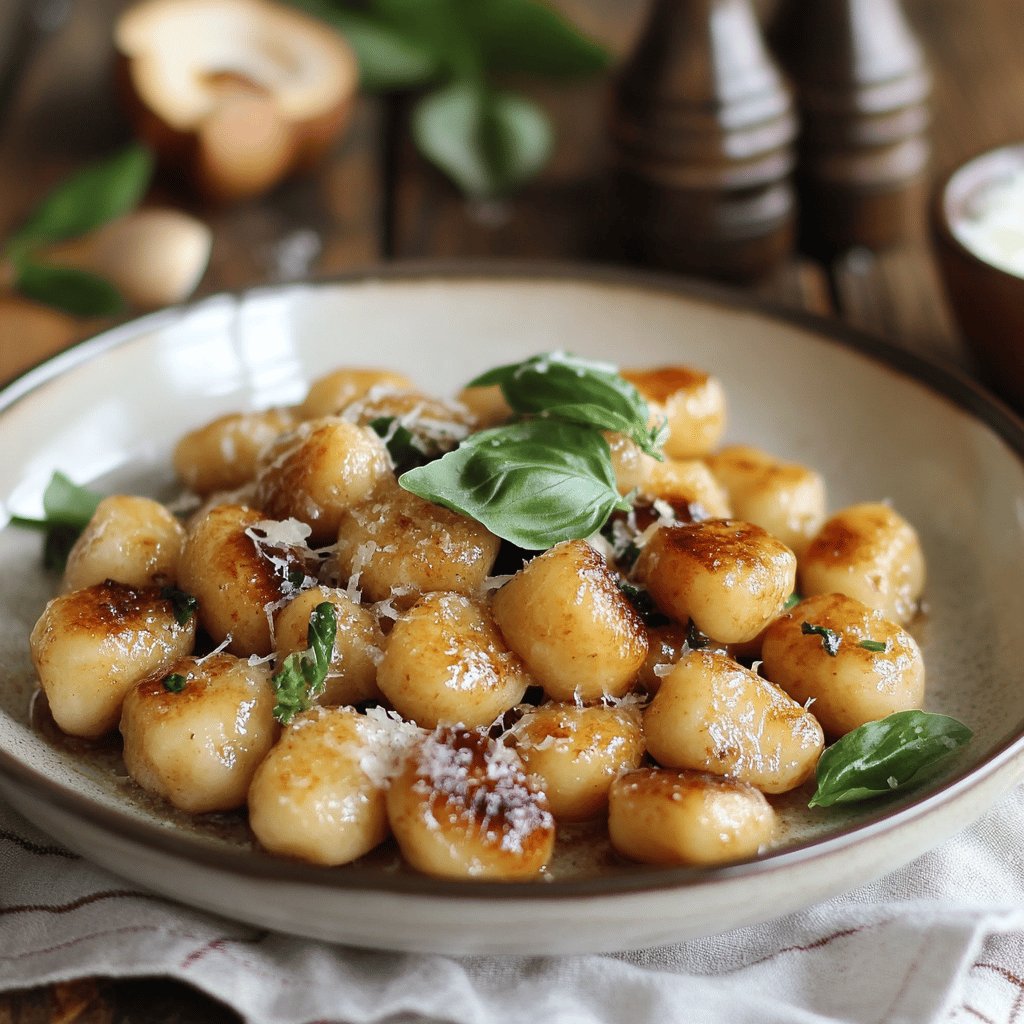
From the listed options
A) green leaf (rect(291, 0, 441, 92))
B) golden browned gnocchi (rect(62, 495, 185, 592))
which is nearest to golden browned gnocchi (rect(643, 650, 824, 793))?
golden browned gnocchi (rect(62, 495, 185, 592))

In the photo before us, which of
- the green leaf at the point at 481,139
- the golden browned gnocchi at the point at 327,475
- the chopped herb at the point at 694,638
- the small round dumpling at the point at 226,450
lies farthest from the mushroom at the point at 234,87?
the chopped herb at the point at 694,638

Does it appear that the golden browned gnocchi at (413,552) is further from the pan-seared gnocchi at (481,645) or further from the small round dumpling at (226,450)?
the small round dumpling at (226,450)

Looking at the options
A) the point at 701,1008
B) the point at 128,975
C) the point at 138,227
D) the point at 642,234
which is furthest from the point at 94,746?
the point at 642,234

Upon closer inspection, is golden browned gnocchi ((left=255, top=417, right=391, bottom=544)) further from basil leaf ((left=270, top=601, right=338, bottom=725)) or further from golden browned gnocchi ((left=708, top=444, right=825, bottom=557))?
golden browned gnocchi ((left=708, top=444, right=825, bottom=557))

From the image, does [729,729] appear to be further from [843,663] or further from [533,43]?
[533,43]

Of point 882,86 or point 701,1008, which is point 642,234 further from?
point 701,1008

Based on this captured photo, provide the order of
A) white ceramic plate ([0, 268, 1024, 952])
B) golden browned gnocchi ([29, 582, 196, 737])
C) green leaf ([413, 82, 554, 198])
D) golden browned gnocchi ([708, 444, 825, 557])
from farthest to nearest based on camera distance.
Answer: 1. green leaf ([413, 82, 554, 198])
2. golden browned gnocchi ([708, 444, 825, 557])
3. golden browned gnocchi ([29, 582, 196, 737])
4. white ceramic plate ([0, 268, 1024, 952])

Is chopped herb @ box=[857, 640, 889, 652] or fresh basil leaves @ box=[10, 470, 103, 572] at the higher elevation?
chopped herb @ box=[857, 640, 889, 652]

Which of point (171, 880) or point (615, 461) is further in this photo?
point (615, 461)
